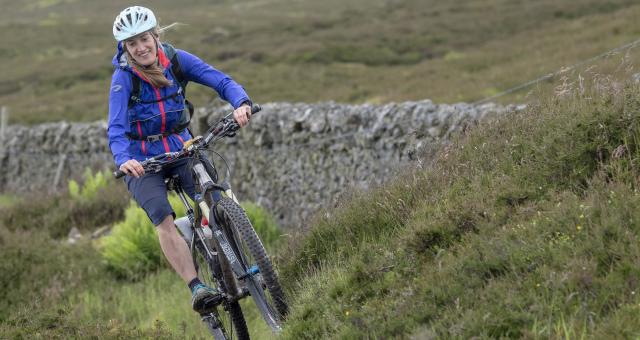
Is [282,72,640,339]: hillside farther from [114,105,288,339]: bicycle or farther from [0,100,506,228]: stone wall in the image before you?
[0,100,506,228]: stone wall

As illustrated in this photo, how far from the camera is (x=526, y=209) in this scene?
4.98m

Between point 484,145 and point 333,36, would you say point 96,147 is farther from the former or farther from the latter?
point 333,36

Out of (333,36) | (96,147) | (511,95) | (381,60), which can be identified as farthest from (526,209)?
(333,36)

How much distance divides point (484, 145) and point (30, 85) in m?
37.4

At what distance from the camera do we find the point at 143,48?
241 inches

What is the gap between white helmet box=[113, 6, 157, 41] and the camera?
6.06 m

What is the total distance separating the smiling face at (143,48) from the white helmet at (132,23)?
67 mm

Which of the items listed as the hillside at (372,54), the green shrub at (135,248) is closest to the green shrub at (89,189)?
the green shrub at (135,248)

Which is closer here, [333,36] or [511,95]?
[511,95]

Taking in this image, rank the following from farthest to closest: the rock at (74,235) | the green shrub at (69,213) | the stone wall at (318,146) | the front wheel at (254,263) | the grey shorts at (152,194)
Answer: the green shrub at (69,213) → the rock at (74,235) → the stone wall at (318,146) → the grey shorts at (152,194) → the front wheel at (254,263)

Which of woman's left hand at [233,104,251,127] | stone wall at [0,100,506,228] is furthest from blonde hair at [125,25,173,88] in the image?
stone wall at [0,100,506,228]

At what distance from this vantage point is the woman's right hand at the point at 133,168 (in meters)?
5.71

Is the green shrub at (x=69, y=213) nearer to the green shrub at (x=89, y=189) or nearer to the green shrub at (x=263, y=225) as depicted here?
the green shrub at (x=89, y=189)

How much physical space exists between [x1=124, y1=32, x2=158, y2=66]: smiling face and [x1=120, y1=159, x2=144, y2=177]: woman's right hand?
31.8 inches
